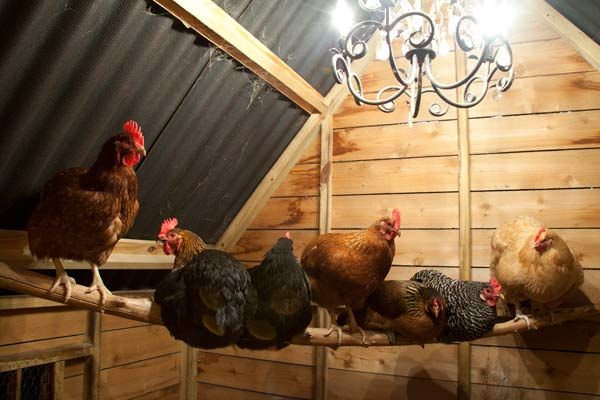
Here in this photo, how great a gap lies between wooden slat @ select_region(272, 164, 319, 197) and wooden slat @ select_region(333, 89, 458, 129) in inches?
13.6

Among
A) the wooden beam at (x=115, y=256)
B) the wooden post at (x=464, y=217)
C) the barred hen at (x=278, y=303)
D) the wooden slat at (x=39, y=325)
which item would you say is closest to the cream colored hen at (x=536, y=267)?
the wooden post at (x=464, y=217)

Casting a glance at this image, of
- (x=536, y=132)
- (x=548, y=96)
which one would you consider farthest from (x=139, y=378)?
(x=548, y=96)

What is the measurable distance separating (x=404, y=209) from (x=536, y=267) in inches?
35.2

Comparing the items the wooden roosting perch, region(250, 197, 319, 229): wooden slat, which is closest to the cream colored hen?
the wooden roosting perch

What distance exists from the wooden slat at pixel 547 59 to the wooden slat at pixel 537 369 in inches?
62.0

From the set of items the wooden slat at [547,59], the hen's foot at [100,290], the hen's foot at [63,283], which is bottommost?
the hen's foot at [100,290]

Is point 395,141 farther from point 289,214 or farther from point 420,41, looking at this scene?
point 420,41

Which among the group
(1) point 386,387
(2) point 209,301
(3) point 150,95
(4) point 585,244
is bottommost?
(1) point 386,387

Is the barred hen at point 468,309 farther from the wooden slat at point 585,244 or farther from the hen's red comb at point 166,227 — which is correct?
the hen's red comb at point 166,227

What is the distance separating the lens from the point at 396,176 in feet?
9.52

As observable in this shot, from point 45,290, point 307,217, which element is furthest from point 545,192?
point 45,290

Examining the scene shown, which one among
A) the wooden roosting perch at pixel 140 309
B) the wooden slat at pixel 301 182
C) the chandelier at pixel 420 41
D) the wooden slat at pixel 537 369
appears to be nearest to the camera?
the chandelier at pixel 420 41

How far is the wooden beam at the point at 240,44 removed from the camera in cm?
178

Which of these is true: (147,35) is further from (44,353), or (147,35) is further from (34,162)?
(44,353)
